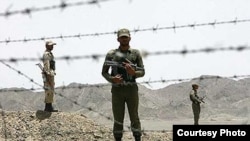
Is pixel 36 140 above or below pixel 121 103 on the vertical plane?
below

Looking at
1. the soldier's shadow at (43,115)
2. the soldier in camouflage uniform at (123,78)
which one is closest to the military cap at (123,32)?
the soldier in camouflage uniform at (123,78)

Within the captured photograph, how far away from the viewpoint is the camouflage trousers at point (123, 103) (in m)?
5.81

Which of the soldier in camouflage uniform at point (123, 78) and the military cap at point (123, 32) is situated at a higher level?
the military cap at point (123, 32)

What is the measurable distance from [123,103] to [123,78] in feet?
1.22

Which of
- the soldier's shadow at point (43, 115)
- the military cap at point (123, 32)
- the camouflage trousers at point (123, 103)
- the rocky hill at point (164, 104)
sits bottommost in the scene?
the rocky hill at point (164, 104)

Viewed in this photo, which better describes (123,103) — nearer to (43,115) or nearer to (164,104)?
(43,115)

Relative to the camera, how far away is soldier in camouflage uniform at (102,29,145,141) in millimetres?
5520

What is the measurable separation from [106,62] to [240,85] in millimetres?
48008

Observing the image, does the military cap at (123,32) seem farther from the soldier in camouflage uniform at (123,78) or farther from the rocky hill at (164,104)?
the rocky hill at (164,104)

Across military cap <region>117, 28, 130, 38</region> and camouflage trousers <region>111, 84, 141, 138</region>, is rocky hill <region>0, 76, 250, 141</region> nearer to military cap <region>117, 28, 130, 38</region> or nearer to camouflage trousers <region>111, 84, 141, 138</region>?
camouflage trousers <region>111, 84, 141, 138</region>

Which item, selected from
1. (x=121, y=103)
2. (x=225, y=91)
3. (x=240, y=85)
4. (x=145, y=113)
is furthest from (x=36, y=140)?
(x=240, y=85)

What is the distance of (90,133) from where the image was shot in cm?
1027

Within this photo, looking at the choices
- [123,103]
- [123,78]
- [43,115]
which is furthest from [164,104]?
[123,78]

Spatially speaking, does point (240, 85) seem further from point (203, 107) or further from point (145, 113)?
point (145, 113)
